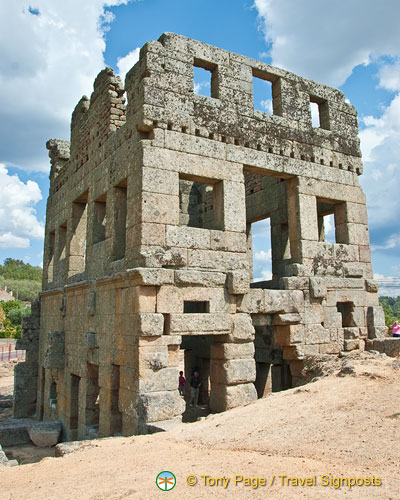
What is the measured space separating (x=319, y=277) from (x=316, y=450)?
17.2 feet

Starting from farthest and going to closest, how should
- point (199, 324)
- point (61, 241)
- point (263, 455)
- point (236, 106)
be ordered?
1. point (61, 241)
2. point (236, 106)
3. point (199, 324)
4. point (263, 455)

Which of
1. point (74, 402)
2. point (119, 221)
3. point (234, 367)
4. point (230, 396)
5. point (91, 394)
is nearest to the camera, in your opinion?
point (230, 396)

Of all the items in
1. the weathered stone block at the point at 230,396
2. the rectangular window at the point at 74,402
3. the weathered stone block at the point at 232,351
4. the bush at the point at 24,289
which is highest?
the bush at the point at 24,289

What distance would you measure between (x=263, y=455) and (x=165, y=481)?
3.31 feet

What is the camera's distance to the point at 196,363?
42.3 feet

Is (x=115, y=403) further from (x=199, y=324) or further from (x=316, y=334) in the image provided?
(x=316, y=334)

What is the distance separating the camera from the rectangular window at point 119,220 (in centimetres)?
841

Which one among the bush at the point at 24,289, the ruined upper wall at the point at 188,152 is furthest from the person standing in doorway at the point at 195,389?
the bush at the point at 24,289

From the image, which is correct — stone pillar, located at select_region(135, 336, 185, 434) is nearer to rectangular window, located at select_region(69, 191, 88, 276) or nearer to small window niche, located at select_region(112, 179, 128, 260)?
small window niche, located at select_region(112, 179, 128, 260)

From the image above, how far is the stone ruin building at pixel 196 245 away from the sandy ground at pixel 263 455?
1.64m

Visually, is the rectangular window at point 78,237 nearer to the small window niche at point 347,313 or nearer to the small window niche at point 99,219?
the small window niche at point 99,219

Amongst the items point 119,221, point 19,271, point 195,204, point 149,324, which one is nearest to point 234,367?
point 149,324

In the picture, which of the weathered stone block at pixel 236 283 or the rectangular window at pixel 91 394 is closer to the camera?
Result: the weathered stone block at pixel 236 283

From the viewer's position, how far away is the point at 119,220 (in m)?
8.48
